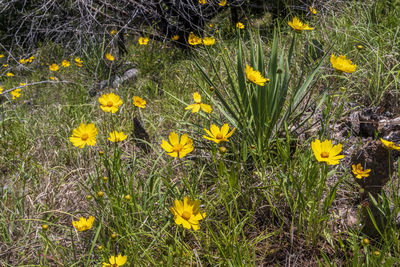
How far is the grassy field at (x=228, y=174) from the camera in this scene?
1217 mm

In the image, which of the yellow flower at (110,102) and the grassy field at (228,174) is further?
the yellow flower at (110,102)

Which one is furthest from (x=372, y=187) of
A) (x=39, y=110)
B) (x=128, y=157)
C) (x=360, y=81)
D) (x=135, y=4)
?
(x=135, y=4)

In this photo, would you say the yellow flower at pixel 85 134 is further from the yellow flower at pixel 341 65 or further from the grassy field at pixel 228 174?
the yellow flower at pixel 341 65

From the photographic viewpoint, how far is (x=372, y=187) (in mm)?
1367

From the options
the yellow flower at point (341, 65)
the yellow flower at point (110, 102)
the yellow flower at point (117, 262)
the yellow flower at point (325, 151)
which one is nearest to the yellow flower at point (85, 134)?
the yellow flower at point (110, 102)

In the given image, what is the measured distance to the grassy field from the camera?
3.99ft

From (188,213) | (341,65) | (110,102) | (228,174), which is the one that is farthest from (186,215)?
(341,65)

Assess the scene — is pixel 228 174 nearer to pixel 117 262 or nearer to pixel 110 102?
pixel 117 262

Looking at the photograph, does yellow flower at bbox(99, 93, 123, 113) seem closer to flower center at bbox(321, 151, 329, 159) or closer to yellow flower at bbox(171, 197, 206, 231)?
yellow flower at bbox(171, 197, 206, 231)

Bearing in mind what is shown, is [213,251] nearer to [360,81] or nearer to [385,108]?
[385,108]

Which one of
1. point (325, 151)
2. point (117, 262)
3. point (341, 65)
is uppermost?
point (341, 65)

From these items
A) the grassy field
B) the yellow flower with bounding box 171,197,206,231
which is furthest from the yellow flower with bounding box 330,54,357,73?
the yellow flower with bounding box 171,197,206,231

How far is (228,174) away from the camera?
1243mm

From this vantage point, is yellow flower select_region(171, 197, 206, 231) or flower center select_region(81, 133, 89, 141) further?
flower center select_region(81, 133, 89, 141)
